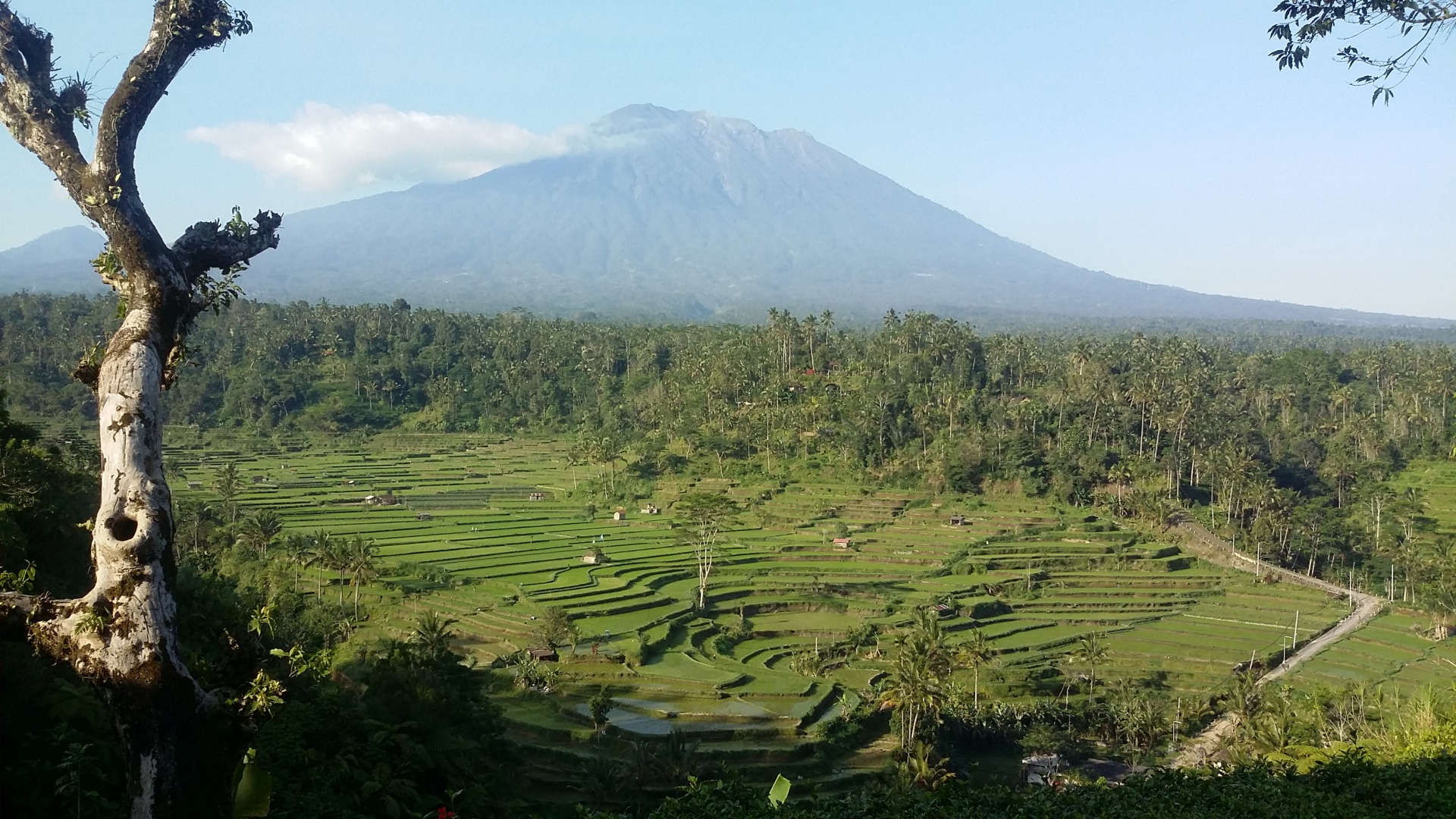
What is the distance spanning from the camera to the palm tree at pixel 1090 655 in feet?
89.8

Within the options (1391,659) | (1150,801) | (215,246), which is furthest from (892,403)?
(215,246)

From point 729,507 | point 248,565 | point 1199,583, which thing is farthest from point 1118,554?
point 248,565

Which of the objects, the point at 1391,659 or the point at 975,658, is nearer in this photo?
the point at 975,658

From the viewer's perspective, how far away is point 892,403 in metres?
52.8

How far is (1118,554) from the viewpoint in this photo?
3825cm

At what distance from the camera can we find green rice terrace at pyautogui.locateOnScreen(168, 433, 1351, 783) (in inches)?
867

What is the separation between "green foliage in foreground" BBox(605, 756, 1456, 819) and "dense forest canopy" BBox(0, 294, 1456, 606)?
1246 inches

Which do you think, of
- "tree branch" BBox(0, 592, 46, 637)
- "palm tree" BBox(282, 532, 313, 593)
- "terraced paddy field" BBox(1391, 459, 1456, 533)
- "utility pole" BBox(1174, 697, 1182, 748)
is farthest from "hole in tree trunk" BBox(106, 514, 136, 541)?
"terraced paddy field" BBox(1391, 459, 1456, 533)

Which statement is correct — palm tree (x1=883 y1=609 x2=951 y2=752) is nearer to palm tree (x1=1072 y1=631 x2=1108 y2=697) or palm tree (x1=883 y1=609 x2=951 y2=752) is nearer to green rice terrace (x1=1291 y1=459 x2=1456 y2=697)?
palm tree (x1=1072 y1=631 x2=1108 y2=697)

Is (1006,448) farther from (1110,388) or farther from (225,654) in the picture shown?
(225,654)

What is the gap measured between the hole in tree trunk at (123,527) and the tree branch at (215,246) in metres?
1.22

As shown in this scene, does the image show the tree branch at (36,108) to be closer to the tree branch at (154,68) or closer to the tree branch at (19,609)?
the tree branch at (154,68)

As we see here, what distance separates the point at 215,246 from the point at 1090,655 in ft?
89.7

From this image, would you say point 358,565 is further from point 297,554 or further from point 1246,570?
point 1246,570
